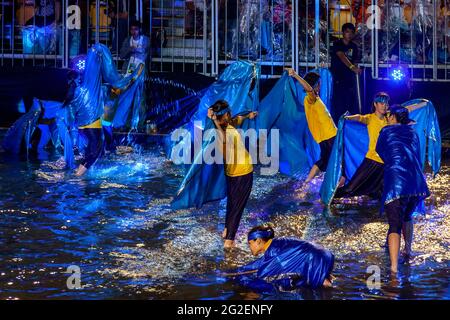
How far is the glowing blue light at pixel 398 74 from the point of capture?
1703cm

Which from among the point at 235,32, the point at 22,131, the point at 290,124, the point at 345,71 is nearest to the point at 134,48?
the point at 235,32

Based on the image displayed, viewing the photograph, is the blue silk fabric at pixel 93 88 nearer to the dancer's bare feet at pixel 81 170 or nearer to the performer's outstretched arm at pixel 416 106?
the dancer's bare feet at pixel 81 170

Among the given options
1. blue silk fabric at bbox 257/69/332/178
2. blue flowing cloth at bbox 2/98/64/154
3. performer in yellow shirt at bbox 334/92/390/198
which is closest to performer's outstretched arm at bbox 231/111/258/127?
performer in yellow shirt at bbox 334/92/390/198

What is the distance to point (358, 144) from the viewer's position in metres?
12.5

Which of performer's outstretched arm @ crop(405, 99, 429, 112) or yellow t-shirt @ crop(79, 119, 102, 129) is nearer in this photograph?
performer's outstretched arm @ crop(405, 99, 429, 112)

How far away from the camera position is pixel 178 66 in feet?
59.9

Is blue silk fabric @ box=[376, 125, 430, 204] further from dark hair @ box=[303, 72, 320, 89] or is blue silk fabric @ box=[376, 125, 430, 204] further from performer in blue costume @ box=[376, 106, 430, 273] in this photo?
dark hair @ box=[303, 72, 320, 89]

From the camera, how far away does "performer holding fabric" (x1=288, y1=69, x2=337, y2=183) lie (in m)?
13.3

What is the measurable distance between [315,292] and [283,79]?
20.8 feet

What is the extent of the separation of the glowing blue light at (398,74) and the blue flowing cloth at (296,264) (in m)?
9.12

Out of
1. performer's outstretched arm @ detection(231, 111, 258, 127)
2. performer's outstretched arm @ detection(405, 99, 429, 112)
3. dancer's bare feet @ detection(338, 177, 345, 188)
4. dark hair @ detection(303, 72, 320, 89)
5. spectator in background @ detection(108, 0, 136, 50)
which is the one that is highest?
spectator in background @ detection(108, 0, 136, 50)

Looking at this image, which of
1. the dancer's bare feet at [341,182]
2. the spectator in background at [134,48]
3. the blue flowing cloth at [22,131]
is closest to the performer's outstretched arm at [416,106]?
the dancer's bare feet at [341,182]

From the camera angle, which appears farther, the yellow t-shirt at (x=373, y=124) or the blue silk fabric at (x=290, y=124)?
the blue silk fabric at (x=290, y=124)

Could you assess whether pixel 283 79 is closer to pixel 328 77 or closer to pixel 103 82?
pixel 328 77
